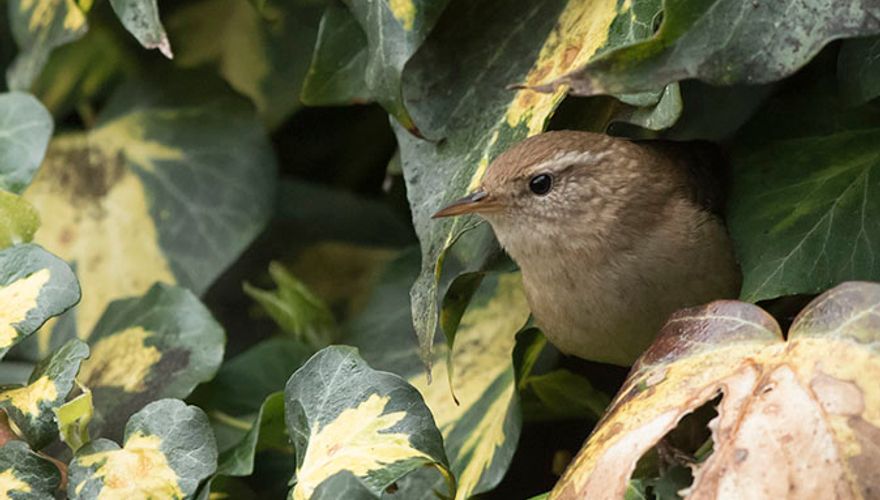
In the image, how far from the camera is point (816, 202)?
1.52 metres

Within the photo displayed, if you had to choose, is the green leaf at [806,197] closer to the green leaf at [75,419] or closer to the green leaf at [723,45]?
the green leaf at [723,45]

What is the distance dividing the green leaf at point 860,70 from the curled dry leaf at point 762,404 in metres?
0.33

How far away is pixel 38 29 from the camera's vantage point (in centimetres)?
213

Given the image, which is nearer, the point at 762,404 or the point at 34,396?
the point at 762,404

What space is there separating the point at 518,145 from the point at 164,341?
58 centimetres

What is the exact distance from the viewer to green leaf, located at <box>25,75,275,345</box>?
2.11 metres

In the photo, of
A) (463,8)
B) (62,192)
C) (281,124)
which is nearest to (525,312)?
(463,8)

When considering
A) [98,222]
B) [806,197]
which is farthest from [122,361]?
[806,197]

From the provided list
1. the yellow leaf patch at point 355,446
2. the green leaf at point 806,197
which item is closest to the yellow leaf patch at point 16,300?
the yellow leaf patch at point 355,446

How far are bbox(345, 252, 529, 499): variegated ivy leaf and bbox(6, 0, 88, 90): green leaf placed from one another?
64 cm

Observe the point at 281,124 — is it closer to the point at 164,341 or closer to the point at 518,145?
the point at 164,341

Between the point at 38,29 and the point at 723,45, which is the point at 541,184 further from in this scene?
the point at 38,29

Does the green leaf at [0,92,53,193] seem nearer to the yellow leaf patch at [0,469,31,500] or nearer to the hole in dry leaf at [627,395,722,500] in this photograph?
A: the yellow leaf patch at [0,469,31,500]

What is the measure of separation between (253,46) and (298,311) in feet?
1.97
